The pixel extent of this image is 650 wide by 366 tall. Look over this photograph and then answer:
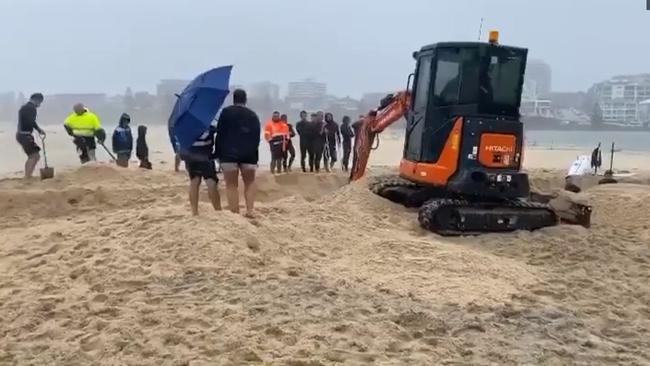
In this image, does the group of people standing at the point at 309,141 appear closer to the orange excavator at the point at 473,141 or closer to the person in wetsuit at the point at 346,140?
the person in wetsuit at the point at 346,140

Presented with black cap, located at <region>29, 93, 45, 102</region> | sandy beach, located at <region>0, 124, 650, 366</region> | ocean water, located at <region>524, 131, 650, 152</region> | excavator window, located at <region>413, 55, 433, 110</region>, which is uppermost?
excavator window, located at <region>413, 55, 433, 110</region>

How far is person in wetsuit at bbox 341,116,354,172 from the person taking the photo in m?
19.7

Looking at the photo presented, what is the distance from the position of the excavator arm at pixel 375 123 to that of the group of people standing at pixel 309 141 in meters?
4.28

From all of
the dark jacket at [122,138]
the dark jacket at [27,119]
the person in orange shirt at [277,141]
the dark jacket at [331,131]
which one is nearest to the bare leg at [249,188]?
the dark jacket at [27,119]

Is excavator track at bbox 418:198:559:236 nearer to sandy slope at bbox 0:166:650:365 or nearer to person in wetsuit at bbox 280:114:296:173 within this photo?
Result: sandy slope at bbox 0:166:650:365

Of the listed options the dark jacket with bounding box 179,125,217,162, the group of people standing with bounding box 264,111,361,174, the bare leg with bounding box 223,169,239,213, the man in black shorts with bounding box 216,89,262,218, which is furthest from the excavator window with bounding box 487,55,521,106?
the group of people standing with bounding box 264,111,361,174

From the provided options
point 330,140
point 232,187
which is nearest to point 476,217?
point 232,187

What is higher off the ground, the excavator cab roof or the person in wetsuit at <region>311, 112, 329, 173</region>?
the excavator cab roof

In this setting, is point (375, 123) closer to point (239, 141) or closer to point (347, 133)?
point (239, 141)

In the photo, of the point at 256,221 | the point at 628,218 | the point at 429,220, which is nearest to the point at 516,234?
the point at 429,220

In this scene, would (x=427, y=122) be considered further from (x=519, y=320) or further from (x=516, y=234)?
(x=519, y=320)

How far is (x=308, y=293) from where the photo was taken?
6.00m

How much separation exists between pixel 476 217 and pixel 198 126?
12.3 ft

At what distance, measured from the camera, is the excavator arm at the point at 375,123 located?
1170cm
